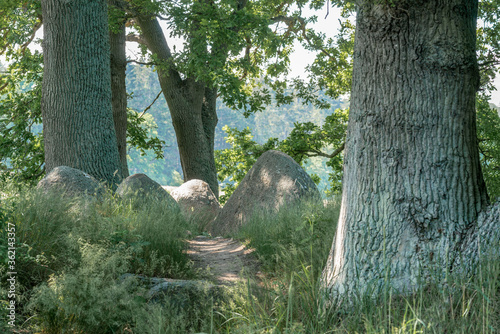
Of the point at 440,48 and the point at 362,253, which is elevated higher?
the point at 440,48

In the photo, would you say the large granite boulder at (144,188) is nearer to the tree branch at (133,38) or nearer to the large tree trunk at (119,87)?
the large tree trunk at (119,87)

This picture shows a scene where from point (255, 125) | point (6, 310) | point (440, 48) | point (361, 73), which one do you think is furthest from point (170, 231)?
point (255, 125)

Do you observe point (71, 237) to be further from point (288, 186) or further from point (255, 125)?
point (255, 125)

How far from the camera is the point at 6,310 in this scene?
2830 millimetres

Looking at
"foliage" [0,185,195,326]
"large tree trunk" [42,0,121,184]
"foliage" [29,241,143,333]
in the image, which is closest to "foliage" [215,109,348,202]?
"large tree trunk" [42,0,121,184]

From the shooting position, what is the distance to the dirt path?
4609mm

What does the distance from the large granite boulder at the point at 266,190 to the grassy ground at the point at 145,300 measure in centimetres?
303

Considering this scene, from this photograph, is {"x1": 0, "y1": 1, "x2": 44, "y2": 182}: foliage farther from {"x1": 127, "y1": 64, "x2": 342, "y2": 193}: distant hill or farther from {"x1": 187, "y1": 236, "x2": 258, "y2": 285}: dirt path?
{"x1": 127, "y1": 64, "x2": 342, "y2": 193}: distant hill

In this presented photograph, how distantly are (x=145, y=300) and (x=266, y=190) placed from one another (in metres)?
5.28

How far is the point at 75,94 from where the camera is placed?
7312 millimetres

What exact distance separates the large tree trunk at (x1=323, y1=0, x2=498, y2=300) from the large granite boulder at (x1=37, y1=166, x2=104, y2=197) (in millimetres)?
3831

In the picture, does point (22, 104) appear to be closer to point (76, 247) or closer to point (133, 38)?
point (133, 38)

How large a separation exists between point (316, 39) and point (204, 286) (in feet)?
43.5

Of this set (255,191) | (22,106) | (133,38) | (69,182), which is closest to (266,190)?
(255,191)
